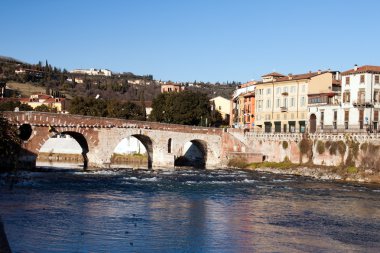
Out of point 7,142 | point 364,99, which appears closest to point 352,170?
point 364,99

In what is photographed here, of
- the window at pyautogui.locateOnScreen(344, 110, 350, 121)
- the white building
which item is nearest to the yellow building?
the white building

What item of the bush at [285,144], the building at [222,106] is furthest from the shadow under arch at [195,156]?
the building at [222,106]

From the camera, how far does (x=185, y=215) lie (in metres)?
30.8

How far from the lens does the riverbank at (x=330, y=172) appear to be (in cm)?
5303

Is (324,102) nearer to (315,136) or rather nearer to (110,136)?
(315,136)

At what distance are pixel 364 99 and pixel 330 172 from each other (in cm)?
1057

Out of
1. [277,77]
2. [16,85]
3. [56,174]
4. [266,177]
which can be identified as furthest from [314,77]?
[16,85]

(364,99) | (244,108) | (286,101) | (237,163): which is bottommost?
(237,163)

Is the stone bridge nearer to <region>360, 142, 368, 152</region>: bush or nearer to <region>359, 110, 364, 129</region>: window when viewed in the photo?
<region>359, 110, 364, 129</region>: window

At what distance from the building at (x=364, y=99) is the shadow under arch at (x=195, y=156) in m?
17.8

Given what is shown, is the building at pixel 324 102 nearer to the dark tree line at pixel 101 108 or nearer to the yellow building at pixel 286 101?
the yellow building at pixel 286 101

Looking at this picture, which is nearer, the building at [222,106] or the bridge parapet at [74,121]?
the bridge parapet at [74,121]

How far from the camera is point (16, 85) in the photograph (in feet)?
544

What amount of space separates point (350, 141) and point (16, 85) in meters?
125
